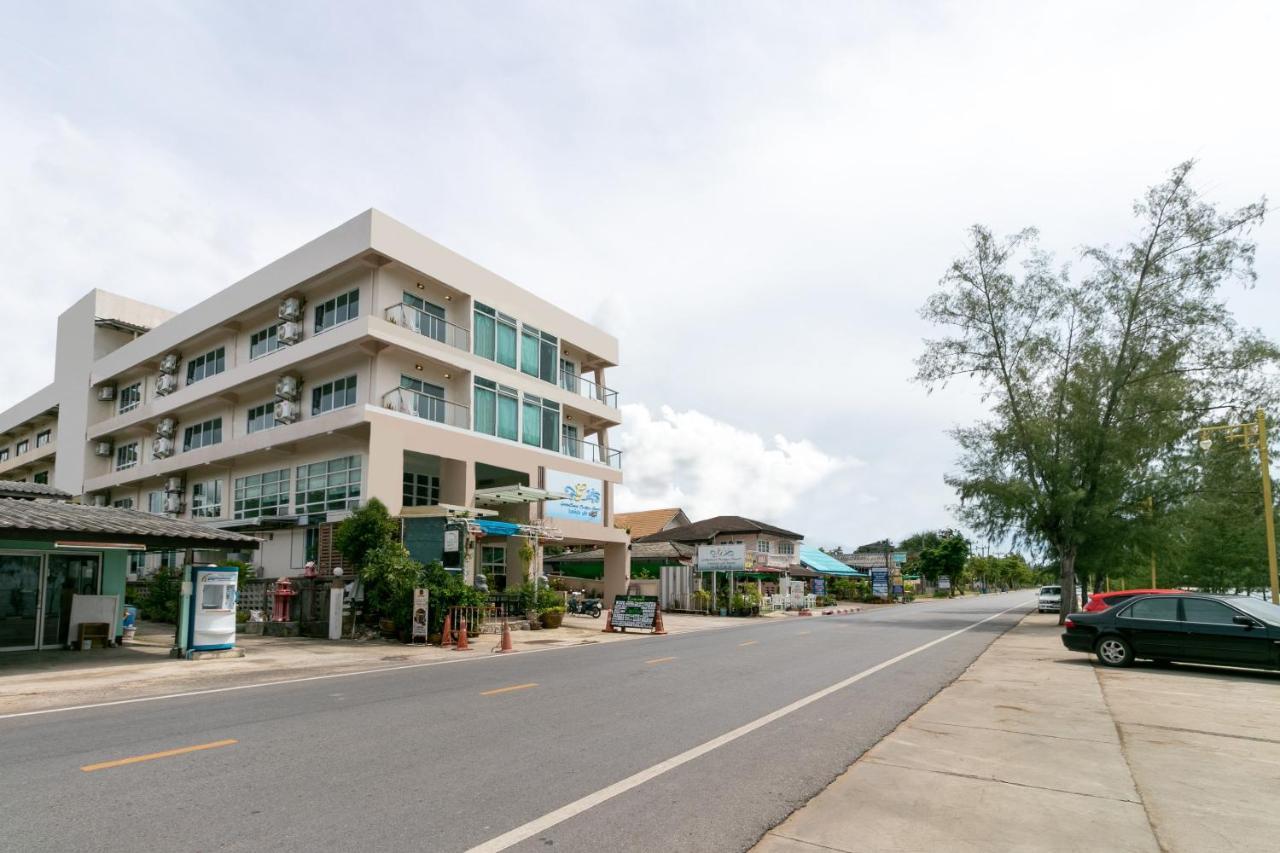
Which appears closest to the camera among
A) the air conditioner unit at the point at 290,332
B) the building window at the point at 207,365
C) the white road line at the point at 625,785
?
the white road line at the point at 625,785

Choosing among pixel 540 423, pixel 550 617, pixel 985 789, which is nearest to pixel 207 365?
pixel 540 423

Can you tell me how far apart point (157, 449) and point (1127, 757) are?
4039 centimetres

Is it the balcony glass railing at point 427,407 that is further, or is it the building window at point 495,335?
the building window at point 495,335

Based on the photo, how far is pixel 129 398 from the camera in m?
41.7

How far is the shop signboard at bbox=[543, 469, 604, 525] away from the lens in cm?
3241

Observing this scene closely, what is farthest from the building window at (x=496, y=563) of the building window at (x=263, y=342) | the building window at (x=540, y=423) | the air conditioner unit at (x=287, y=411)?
the building window at (x=263, y=342)

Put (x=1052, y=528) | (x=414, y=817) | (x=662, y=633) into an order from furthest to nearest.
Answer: (x=1052, y=528) < (x=662, y=633) < (x=414, y=817)

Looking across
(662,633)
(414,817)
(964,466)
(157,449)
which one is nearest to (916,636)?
(662,633)

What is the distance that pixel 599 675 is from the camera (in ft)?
45.2

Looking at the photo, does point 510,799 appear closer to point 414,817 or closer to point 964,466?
point 414,817

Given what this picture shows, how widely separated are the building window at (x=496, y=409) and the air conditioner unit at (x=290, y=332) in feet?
23.8

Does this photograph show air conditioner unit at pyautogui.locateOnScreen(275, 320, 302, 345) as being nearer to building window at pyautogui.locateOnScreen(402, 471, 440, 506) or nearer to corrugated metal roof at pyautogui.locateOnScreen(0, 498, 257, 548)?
building window at pyautogui.locateOnScreen(402, 471, 440, 506)

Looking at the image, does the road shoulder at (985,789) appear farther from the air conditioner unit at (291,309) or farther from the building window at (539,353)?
the air conditioner unit at (291,309)

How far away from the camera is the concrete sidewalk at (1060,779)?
5.44 metres
